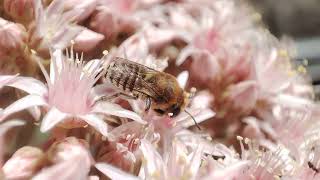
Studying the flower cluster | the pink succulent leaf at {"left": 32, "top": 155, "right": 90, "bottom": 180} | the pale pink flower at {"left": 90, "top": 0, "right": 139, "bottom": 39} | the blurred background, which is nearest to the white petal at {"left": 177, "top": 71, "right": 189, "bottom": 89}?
the flower cluster

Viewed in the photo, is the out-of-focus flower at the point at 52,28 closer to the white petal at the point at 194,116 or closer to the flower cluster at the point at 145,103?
the flower cluster at the point at 145,103

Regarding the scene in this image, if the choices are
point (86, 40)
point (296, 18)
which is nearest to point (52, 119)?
point (86, 40)

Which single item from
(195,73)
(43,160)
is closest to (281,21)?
(195,73)

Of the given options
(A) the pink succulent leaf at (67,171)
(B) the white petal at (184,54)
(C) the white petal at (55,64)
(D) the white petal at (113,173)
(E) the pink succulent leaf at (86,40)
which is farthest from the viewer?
(B) the white petal at (184,54)

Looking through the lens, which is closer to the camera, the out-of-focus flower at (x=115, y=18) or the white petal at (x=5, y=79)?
the white petal at (x=5, y=79)

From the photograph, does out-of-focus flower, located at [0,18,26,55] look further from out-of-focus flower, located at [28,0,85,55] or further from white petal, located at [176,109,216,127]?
white petal, located at [176,109,216,127]

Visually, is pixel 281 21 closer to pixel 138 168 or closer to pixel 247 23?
pixel 247 23

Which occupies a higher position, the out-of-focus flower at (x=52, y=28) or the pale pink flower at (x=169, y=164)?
the out-of-focus flower at (x=52, y=28)

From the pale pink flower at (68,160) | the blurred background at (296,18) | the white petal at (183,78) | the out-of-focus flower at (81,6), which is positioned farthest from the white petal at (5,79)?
the blurred background at (296,18)
